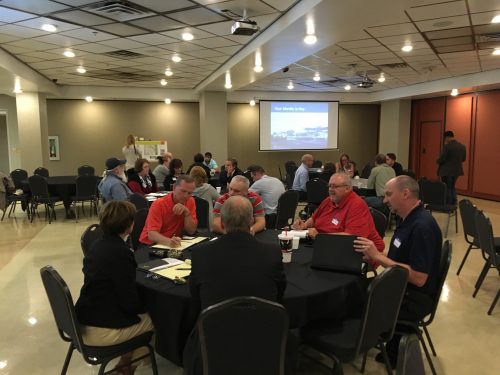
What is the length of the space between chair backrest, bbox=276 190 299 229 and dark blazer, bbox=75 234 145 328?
9.88ft

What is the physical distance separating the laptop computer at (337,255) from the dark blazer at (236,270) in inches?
25.5

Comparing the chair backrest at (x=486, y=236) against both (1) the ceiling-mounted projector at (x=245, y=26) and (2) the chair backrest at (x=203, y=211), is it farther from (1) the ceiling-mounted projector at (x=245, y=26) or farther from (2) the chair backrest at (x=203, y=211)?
(1) the ceiling-mounted projector at (x=245, y=26)

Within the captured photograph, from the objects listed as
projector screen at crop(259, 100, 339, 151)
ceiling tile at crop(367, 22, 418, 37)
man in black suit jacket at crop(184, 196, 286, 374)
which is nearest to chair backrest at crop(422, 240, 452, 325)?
man in black suit jacket at crop(184, 196, 286, 374)

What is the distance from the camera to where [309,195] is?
6805 mm

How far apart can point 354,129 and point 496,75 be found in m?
5.75

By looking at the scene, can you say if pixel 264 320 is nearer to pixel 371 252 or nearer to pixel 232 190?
pixel 371 252

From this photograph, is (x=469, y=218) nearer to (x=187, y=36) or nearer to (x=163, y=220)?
(x=163, y=220)

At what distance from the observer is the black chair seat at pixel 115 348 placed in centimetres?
216

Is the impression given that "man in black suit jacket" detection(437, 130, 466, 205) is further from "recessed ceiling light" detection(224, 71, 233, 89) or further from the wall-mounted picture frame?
the wall-mounted picture frame

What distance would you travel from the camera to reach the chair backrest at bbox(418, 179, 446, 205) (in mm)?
6617

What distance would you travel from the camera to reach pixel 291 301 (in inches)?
83.9

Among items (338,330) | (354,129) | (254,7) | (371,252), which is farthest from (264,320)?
(354,129)

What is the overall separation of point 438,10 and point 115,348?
15.9 ft

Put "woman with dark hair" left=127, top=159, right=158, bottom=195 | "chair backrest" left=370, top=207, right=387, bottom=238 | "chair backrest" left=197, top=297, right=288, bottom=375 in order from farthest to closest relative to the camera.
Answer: "woman with dark hair" left=127, top=159, right=158, bottom=195 < "chair backrest" left=370, top=207, right=387, bottom=238 < "chair backrest" left=197, top=297, right=288, bottom=375
